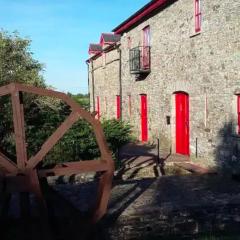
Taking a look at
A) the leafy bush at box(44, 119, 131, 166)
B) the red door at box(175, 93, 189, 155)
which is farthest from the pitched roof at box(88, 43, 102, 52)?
the leafy bush at box(44, 119, 131, 166)

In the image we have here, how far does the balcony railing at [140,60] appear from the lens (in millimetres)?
18530

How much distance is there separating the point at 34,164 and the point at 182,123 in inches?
380

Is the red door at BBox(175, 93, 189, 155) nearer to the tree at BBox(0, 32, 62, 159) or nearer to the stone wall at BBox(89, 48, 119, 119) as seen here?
the tree at BBox(0, 32, 62, 159)

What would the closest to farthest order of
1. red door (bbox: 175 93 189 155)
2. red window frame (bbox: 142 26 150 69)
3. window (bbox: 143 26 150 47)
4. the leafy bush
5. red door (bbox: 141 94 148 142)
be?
the leafy bush → red door (bbox: 175 93 189 155) → red window frame (bbox: 142 26 150 69) → window (bbox: 143 26 150 47) → red door (bbox: 141 94 148 142)

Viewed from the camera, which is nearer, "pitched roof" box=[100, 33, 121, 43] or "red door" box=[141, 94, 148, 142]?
"red door" box=[141, 94, 148, 142]

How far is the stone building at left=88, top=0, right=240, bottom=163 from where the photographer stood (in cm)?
1230

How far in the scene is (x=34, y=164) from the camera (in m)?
6.72

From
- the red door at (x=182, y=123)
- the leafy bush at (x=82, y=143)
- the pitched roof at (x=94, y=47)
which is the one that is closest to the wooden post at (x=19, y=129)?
the leafy bush at (x=82, y=143)

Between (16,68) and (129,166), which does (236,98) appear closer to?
(129,166)

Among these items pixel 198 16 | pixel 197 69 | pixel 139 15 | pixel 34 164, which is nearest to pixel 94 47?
pixel 139 15

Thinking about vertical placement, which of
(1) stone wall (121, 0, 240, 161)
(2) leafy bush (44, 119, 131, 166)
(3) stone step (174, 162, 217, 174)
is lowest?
(3) stone step (174, 162, 217, 174)

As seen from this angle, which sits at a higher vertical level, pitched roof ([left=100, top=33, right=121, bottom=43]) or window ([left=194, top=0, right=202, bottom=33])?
pitched roof ([left=100, top=33, right=121, bottom=43])

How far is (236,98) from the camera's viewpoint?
12.1 m

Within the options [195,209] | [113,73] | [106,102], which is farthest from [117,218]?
[106,102]
